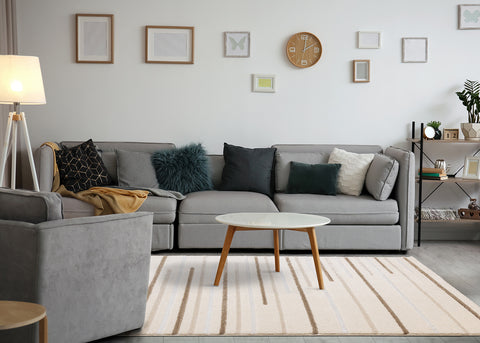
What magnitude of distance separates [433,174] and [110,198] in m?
2.85

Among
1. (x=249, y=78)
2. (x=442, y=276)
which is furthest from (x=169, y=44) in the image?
(x=442, y=276)

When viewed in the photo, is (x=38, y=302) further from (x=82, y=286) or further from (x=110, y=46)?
(x=110, y=46)

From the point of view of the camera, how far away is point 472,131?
517cm

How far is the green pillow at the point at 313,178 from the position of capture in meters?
4.93

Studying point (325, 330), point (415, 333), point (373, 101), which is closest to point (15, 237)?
point (325, 330)

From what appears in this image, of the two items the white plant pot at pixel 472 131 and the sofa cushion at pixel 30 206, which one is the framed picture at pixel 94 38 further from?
the white plant pot at pixel 472 131

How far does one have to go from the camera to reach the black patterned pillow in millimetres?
4703

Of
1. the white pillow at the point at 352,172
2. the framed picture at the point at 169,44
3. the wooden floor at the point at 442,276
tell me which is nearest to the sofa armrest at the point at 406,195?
the wooden floor at the point at 442,276

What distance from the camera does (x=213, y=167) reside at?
5270 millimetres

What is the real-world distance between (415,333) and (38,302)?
1786 mm

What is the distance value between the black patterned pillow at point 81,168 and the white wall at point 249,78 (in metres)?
0.61

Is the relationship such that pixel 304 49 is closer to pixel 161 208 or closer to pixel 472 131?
pixel 472 131

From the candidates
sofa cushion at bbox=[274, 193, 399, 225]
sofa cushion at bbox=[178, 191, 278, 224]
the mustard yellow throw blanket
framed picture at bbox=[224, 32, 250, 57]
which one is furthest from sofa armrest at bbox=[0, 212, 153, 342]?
framed picture at bbox=[224, 32, 250, 57]

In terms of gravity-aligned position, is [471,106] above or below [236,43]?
below
